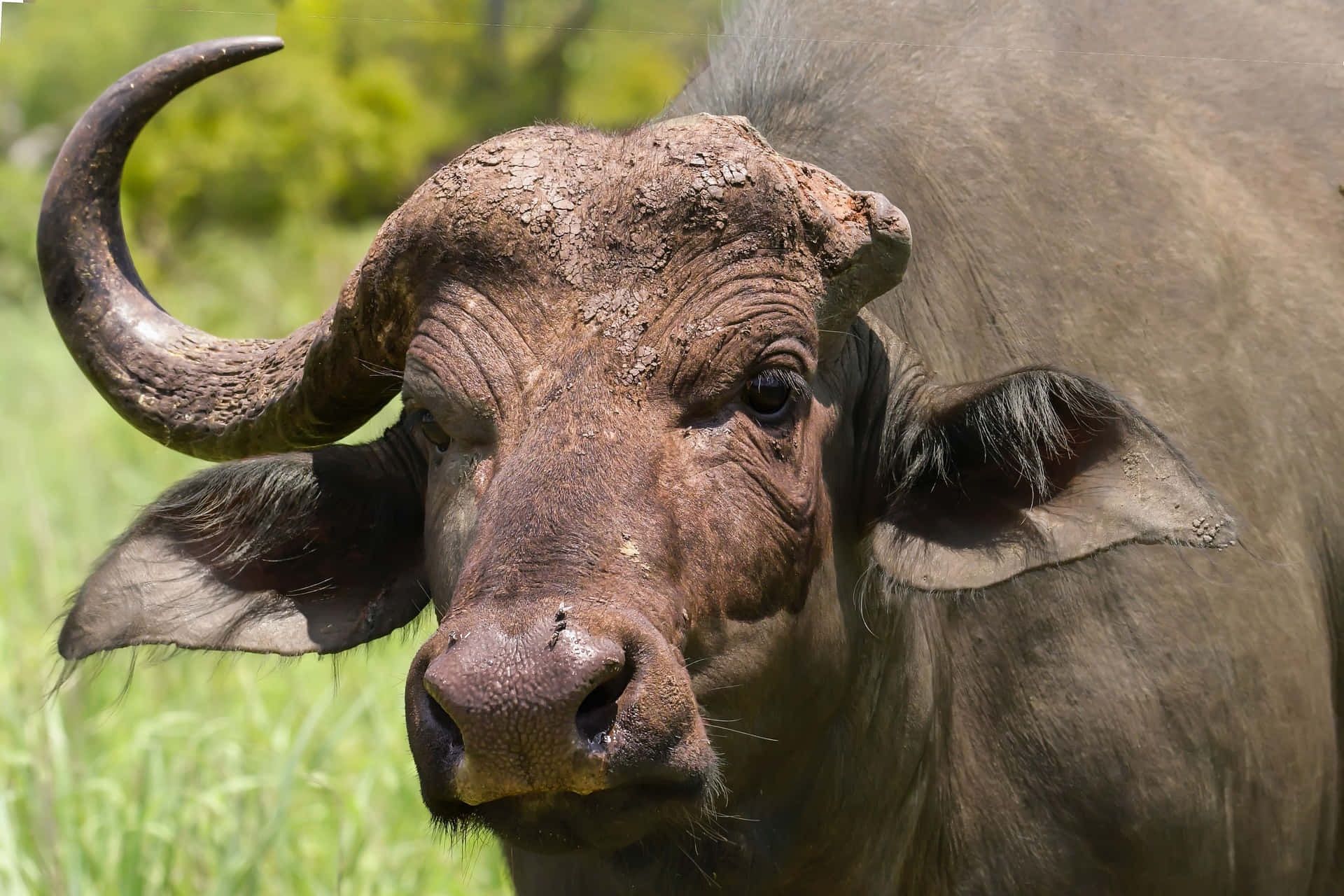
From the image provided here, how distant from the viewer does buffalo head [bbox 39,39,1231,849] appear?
7.69ft

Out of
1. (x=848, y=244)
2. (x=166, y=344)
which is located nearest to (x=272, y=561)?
(x=166, y=344)

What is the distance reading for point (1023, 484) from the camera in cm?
303

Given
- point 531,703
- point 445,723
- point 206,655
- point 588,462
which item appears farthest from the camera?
point 206,655

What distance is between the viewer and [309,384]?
3.15m

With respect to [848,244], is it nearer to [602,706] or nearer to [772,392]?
[772,392]

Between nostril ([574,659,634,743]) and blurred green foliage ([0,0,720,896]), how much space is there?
2.31 feet

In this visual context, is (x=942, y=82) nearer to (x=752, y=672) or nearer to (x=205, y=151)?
(x=752, y=672)

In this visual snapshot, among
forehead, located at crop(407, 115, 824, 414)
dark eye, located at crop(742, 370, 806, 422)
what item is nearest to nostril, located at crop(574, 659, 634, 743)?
forehead, located at crop(407, 115, 824, 414)

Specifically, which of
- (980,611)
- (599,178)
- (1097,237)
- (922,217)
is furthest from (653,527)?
(1097,237)

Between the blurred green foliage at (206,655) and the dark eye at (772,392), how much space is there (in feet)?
2.38

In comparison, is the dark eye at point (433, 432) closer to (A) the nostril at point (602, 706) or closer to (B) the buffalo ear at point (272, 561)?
(B) the buffalo ear at point (272, 561)

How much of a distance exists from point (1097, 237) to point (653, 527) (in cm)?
169

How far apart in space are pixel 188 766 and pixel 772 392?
3.89 meters

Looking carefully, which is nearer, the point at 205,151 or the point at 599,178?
the point at 599,178
